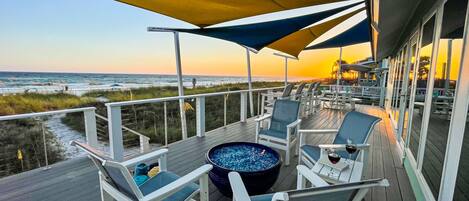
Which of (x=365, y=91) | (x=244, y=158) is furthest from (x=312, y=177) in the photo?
(x=365, y=91)

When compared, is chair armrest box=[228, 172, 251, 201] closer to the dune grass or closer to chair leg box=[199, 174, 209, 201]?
chair leg box=[199, 174, 209, 201]

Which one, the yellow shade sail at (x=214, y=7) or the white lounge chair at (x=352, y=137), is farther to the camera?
the yellow shade sail at (x=214, y=7)

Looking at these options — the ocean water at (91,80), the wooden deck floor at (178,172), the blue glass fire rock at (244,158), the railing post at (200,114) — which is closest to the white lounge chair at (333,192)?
the blue glass fire rock at (244,158)

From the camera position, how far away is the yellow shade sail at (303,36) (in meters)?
4.16

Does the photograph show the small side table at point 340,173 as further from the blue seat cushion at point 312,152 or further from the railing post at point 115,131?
the railing post at point 115,131

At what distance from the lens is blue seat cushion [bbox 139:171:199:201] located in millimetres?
1719

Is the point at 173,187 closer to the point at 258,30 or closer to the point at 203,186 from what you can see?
the point at 203,186

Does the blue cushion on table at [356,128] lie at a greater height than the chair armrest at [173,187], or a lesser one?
greater

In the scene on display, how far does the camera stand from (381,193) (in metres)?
2.51

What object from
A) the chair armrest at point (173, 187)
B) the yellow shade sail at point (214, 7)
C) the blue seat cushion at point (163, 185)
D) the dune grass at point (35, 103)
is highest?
the yellow shade sail at point (214, 7)

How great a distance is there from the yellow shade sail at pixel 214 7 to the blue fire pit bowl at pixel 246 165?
5.75 feet

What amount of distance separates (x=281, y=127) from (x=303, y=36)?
2.43 m

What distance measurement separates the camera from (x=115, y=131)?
10.2ft

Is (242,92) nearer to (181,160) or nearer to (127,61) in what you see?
(181,160)
